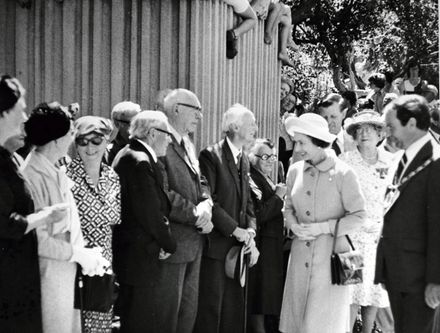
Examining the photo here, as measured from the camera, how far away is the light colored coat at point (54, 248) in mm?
5148

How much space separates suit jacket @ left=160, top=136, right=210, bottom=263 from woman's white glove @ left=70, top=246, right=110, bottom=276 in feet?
3.21

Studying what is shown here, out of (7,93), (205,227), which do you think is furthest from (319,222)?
(7,93)

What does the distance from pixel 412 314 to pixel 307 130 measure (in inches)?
73.9

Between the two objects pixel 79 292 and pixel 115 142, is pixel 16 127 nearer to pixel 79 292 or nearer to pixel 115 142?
pixel 79 292

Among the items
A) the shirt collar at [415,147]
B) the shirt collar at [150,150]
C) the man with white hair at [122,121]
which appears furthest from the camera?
the man with white hair at [122,121]

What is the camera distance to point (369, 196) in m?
7.64

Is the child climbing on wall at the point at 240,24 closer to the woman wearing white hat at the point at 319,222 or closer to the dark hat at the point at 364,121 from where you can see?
the dark hat at the point at 364,121

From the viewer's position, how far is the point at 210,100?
775 cm

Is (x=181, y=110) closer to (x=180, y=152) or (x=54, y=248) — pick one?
(x=180, y=152)

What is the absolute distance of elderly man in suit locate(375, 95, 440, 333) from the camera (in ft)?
18.1

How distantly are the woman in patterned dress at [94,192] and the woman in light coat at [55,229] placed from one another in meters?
0.30

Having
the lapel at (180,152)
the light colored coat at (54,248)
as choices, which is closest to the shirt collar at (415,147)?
the lapel at (180,152)

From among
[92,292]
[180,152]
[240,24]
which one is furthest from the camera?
[240,24]

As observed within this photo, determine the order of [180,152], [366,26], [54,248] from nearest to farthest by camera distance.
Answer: [54,248], [180,152], [366,26]
